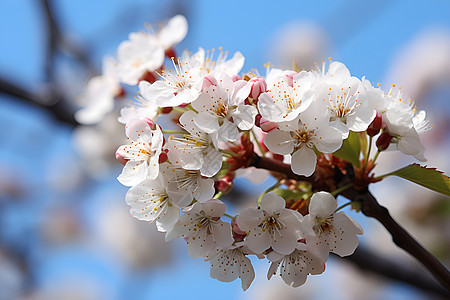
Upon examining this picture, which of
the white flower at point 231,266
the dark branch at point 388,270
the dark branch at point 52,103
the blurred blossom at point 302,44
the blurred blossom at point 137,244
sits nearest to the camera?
the white flower at point 231,266

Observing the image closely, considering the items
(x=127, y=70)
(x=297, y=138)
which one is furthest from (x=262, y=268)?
(x=297, y=138)

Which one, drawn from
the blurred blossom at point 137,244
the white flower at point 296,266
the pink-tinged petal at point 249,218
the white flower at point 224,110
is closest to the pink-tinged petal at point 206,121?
the white flower at point 224,110

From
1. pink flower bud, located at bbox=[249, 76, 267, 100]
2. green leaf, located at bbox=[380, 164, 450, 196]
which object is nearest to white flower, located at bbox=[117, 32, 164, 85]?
pink flower bud, located at bbox=[249, 76, 267, 100]

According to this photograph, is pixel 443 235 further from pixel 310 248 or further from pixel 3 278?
pixel 3 278

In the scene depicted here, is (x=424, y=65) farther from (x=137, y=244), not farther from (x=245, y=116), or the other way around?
(x=245, y=116)

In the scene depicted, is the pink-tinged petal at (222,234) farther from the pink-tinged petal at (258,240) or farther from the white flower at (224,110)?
the white flower at (224,110)

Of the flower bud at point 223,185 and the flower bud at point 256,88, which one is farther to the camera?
the flower bud at point 223,185
